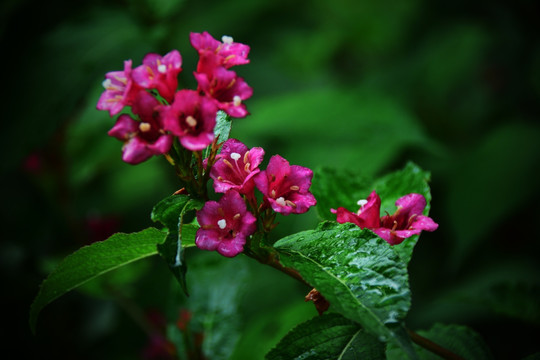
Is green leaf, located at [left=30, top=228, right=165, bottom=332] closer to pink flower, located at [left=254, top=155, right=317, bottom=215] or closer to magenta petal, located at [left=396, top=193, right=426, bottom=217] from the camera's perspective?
pink flower, located at [left=254, top=155, right=317, bottom=215]

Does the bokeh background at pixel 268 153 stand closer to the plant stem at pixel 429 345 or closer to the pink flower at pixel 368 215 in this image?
the plant stem at pixel 429 345

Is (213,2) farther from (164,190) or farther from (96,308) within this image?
(96,308)

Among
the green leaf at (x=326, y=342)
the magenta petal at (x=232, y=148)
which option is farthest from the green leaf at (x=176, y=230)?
the green leaf at (x=326, y=342)

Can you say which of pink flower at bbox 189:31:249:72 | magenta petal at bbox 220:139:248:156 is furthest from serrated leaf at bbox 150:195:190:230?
pink flower at bbox 189:31:249:72

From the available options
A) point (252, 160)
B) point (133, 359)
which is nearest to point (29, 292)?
point (133, 359)

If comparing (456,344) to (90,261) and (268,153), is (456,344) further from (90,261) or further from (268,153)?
(268,153)

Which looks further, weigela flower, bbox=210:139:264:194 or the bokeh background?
the bokeh background
